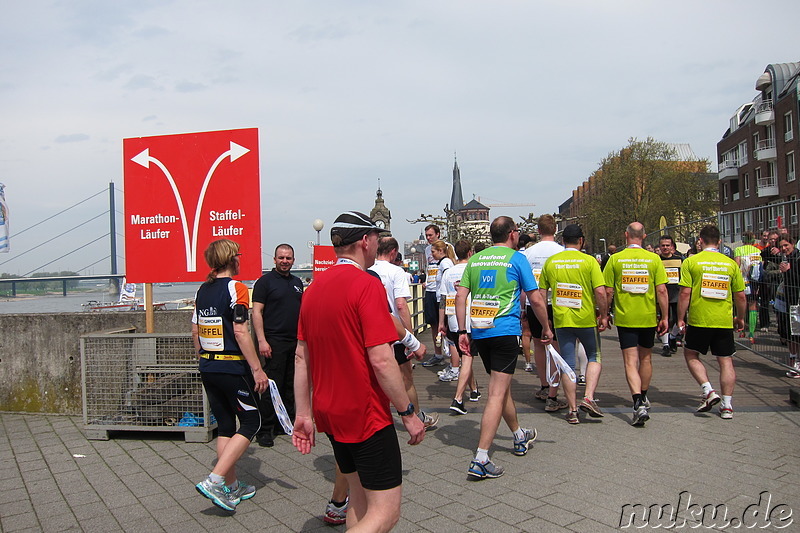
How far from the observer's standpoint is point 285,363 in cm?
621

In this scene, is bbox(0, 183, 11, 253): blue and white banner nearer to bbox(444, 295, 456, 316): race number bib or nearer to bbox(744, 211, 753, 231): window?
bbox(444, 295, 456, 316): race number bib

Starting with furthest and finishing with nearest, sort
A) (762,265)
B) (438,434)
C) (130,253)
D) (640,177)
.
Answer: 1. (640,177)
2. (762,265)
3. (130,253)
4. (438,434)

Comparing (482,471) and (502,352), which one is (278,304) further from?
(482,471)

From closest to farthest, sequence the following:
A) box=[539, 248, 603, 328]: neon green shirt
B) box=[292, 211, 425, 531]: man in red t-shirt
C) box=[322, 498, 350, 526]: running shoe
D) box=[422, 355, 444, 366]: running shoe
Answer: box=[292, 211, 425, 531]: man in red t-shirt → box=[322, 498, 350, 526]: running shoe → box=[539, 248, 603, 328]: neon green shirt → box=[422, 355, 444, 366]: running shoe

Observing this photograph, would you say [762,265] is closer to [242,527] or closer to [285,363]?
[285,363]

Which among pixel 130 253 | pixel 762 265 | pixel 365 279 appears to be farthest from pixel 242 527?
pixel 762 265

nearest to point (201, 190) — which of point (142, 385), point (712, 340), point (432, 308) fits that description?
point (142, 385)

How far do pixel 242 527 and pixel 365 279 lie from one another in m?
2.09

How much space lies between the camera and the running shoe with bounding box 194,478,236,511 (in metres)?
4.22

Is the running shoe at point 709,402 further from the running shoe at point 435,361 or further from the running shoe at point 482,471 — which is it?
the running shoe at point 435,361

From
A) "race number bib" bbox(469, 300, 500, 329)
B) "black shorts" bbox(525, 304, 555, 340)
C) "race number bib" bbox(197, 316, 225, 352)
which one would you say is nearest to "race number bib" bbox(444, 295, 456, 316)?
"black shorts" bbox(525, 304, 555, 340)

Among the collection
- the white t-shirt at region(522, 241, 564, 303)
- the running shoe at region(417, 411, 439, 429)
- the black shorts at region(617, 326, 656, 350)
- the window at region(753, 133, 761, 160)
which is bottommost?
the running shoe at region(417, 411, 439, 429)

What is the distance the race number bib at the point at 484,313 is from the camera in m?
5.24

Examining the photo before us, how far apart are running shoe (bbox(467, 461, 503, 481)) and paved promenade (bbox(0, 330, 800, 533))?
6cm
